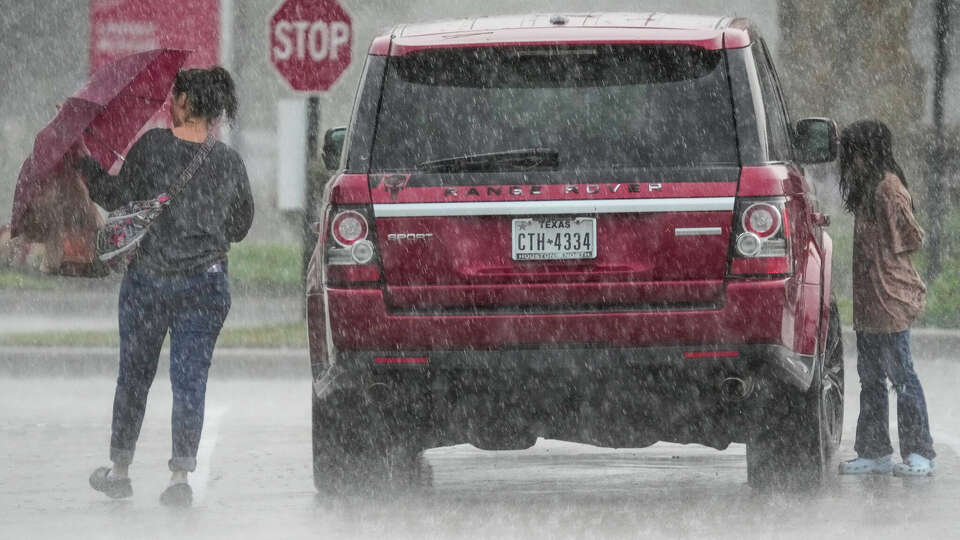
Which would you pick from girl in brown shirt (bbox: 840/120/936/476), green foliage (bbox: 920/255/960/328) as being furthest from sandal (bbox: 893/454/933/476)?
green foliage (bbox: 920/255/960/328)

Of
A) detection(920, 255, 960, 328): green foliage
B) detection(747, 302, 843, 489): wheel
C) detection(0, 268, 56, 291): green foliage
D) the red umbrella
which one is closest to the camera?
detection(747, 302, 843, 489): wheel

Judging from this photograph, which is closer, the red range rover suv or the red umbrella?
the red range rover suv

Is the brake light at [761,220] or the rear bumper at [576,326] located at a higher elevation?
the brake light at [761,220]

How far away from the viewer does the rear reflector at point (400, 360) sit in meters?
8.07

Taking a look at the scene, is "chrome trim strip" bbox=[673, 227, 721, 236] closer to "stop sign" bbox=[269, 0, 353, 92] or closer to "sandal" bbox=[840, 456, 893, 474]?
"sandal" bbox=[840, 456, 893, 474]

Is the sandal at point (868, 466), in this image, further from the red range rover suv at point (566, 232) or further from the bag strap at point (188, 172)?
the bag strap at point (188, 172)

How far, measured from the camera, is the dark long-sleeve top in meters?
8.84

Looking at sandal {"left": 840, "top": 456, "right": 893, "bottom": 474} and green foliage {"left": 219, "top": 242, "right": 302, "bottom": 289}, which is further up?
green foliage {"left": 219, "top": 242, "right": 302, "bottom": 289}

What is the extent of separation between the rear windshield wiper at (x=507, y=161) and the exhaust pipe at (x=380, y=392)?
87 cm

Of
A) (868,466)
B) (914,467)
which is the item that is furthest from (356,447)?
(914,467)

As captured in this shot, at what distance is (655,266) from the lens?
8000 mm

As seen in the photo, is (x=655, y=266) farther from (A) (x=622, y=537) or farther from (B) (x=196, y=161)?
(B) (x=196, y=161)

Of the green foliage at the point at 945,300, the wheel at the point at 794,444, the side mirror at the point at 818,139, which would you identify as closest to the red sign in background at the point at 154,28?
the green foliage at the point at 945,300

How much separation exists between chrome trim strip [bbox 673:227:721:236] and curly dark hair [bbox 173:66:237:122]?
2171mm
